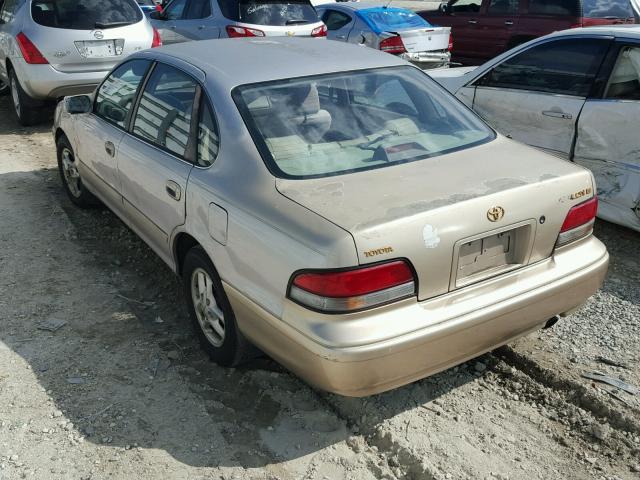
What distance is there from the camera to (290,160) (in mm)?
3221

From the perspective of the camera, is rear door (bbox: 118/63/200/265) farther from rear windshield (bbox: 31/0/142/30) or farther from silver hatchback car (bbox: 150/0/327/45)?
silver hatchback car (bbox: 150/0/327/45)

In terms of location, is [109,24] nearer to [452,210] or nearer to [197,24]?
[197,24]

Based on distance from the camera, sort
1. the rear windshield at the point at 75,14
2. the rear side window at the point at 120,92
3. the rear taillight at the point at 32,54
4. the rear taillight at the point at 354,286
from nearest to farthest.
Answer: the rear taillight at the point at 354,286 → the rear side window at the point at 120,92 → the rear taillight at the point at 32,54 → the rear windshield at the point at 75,14

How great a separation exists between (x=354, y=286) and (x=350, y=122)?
116cm

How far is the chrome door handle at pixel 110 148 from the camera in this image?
4.47m

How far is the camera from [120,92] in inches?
184

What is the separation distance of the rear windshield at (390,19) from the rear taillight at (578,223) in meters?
7.93

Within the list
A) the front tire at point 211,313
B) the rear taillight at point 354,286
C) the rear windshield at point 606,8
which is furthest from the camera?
the rear windshield at point 606,8

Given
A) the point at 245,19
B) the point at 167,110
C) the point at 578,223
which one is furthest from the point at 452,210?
the point at 245,19

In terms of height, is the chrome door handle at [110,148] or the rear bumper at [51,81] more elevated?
the chrome door handle at [110,148]

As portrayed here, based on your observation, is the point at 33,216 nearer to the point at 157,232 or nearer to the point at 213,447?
the point at 157,232

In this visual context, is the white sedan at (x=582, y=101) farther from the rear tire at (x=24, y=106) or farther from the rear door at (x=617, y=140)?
the rear tire at (x=24, y=106)

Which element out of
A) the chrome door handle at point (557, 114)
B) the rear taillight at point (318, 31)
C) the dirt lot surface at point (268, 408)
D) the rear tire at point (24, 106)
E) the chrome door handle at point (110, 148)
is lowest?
the rear tire at point (24, 106)

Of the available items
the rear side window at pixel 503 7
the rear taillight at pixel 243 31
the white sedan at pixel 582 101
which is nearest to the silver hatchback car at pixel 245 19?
the rear taillight at pixel 243 31
